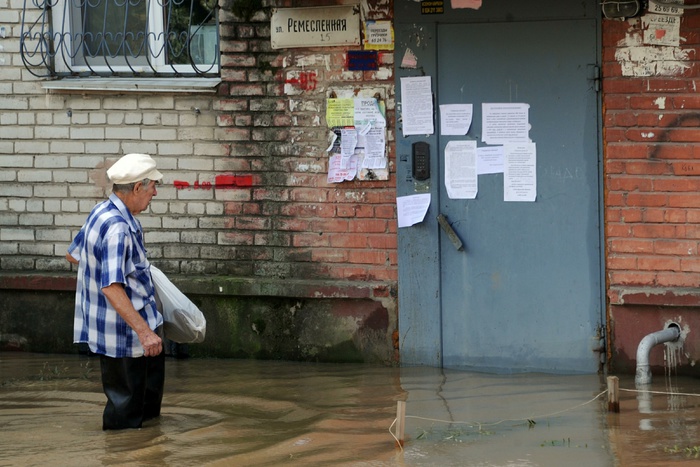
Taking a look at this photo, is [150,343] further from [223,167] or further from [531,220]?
[531,220]

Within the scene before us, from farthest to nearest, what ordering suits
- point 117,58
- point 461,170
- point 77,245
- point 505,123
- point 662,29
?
point 117,58, point 461,170, point 505,123, point 662,29, point 77,245

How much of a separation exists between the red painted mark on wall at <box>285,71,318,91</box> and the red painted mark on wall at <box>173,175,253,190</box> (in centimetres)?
69

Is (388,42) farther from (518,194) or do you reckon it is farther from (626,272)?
(626,272)

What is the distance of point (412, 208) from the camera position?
7.22 meters

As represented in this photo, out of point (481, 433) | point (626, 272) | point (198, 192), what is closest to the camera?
point (481, 433)

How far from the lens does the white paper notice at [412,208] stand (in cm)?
720

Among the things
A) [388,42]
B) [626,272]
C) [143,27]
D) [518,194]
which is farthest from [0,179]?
[626,272]

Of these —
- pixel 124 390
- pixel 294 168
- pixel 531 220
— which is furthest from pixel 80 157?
pixel 531 220

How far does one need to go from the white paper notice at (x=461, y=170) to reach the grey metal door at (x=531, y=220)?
4 centimetres

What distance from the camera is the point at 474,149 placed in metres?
7.11

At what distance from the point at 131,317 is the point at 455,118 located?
2.68 m

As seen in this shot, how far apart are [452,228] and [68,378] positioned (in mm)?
2630

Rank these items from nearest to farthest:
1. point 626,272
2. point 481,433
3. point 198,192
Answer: point 481,433 < point 626,272 < point 198,192

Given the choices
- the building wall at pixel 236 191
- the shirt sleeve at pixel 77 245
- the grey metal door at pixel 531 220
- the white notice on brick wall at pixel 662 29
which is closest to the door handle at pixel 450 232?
the grey metal door at pixel 531 220
